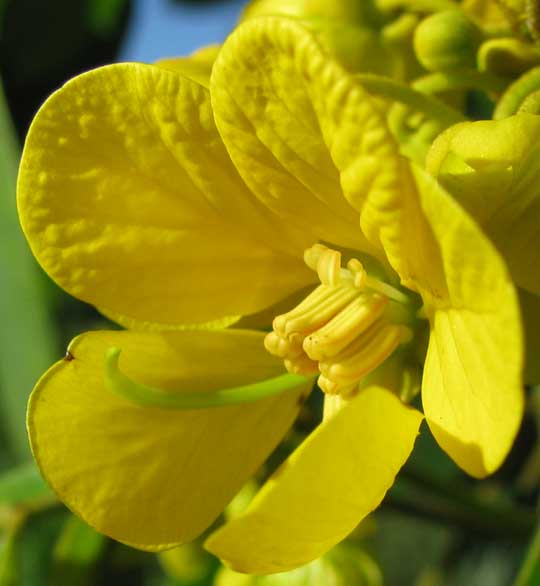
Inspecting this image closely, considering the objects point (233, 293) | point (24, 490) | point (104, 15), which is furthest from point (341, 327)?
point (104, 15)

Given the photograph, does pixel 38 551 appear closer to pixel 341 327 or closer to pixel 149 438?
pixel 149 438

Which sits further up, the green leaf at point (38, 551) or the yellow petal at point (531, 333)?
the yellow petal at point (531, 333)

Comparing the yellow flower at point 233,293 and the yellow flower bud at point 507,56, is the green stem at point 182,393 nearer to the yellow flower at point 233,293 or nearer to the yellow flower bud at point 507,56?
the yellow flower at point 233,293

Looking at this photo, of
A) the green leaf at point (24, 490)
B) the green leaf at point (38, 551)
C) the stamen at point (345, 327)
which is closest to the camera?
the stamen at point (345, 327)

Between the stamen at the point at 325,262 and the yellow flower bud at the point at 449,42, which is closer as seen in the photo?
the stamen at the point at 325,262

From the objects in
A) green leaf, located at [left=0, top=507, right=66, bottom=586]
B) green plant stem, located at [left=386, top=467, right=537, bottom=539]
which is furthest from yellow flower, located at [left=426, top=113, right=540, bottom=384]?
green leaf, located at [left=0, top=507, right=66, bottom=586]

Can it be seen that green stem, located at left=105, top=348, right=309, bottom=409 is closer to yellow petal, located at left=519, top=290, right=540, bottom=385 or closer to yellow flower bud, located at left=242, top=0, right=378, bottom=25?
yellow petal, located at left=519, top=290, right=540, bottom=385

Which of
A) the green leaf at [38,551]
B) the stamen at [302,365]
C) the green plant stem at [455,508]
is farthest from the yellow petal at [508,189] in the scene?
the green leaf at [38,551]
